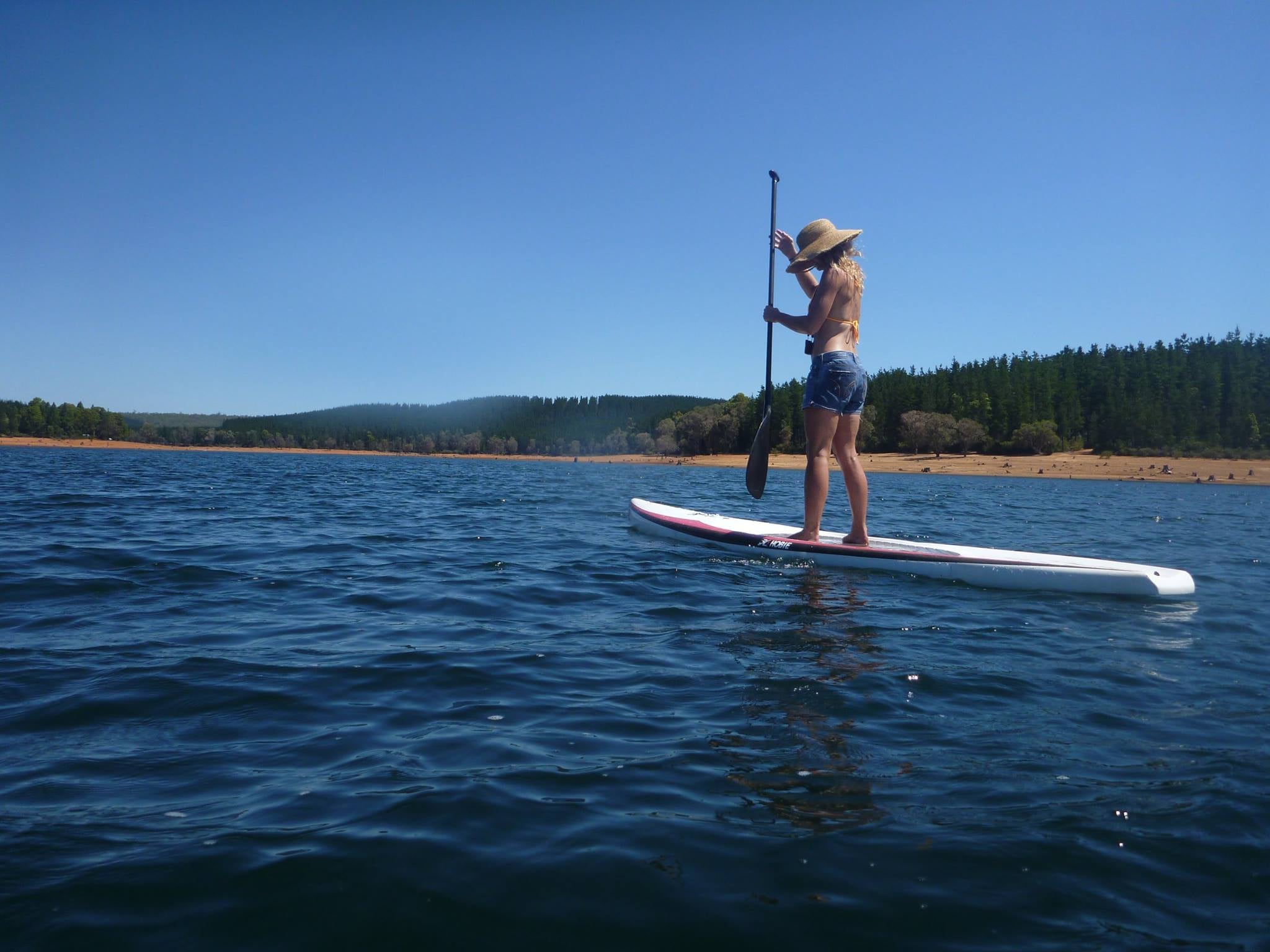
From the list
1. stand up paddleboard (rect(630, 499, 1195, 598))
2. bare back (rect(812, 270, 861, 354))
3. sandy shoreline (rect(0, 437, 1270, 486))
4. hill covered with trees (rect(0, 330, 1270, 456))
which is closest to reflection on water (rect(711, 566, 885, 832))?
stand up paddleboard (rect(630, 499, 1195, 598))

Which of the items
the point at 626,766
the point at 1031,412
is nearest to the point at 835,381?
the point at 626,766

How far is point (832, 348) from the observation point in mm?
7699

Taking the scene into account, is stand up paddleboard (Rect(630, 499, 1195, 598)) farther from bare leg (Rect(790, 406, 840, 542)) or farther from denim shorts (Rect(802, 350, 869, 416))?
denim shorts (Rect(802, 350, 869, 416))

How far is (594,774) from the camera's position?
288cm

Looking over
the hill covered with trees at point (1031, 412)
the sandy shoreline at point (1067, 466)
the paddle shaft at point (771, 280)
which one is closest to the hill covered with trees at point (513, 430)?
the hill covered with trees at point (1031, 412)

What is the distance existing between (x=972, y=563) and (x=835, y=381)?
222 centimetres

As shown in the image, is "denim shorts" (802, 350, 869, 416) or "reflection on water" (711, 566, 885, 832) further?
"denim shorts" (802, 350, 869, 416)

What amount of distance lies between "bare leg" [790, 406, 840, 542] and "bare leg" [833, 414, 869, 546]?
10 centimetres

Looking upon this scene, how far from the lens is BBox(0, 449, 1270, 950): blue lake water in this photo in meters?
2.01

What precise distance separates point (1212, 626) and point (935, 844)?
15.2 feet

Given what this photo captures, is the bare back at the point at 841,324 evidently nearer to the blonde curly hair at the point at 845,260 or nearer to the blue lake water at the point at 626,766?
the blonde curly hair at the point at 845,260

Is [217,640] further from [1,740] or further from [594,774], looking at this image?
[594,774]

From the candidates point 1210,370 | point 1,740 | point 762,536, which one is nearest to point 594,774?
point 1,740

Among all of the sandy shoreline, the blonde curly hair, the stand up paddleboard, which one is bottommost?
the stand up paddleboard
